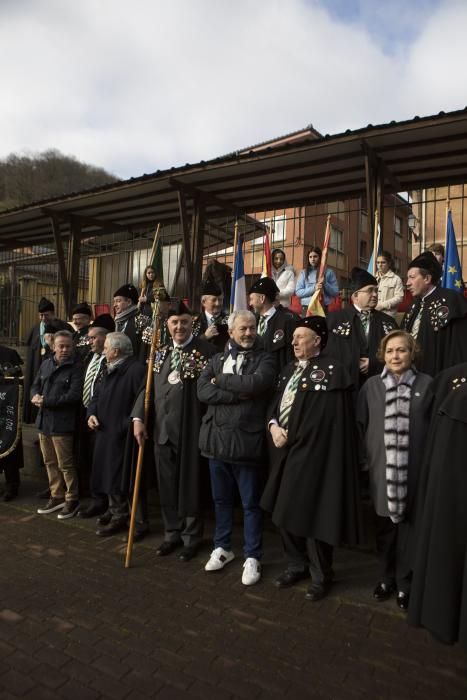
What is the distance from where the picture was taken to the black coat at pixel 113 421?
493 cm

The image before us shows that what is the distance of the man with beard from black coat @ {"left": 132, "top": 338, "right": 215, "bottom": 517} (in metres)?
0.77

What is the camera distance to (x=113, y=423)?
16.3 feet

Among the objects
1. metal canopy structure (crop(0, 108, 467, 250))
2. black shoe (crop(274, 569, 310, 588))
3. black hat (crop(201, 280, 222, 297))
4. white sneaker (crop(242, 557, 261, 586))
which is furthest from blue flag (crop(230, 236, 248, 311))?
black shoe (crop(274, 569, 310, 588))

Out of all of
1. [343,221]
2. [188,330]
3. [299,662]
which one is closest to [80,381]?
[188,330]

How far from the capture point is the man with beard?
215 inches

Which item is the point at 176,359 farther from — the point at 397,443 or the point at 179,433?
the point at 397,443

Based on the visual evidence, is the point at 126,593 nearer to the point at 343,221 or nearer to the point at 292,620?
the point at 292,620

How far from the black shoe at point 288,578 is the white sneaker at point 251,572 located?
152 mm

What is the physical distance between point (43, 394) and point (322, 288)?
3.42 meters

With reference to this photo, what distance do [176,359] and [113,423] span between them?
Answer: 3.12 feet

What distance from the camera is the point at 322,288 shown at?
6.17 m

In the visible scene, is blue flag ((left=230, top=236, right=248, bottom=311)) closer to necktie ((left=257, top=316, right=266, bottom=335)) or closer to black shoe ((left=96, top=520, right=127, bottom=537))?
necktie ((left=257, top=316, right=266, bottom=335))

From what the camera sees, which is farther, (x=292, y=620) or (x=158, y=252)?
(x=158, y=252)

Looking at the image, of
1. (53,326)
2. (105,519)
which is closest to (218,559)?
(105,519)
